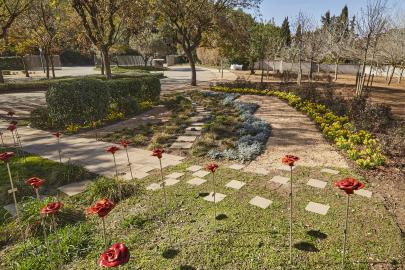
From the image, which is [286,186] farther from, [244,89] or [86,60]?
[86,60]

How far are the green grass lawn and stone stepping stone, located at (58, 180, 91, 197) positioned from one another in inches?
12.4

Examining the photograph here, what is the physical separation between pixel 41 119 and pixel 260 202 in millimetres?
9225

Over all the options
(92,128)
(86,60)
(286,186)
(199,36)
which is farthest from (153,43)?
(286,186)

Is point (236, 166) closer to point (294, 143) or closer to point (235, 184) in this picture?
point (235, 184)

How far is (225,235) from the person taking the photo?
12.5 feet

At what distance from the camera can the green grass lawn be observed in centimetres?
338

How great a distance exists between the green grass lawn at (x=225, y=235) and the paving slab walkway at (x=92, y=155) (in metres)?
1.37

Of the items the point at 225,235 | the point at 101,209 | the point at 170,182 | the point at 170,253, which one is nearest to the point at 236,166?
the point at 170,182

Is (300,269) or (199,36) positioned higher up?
(199,36)

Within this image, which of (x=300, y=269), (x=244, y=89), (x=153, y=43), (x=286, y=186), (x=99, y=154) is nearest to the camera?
(x=300, y=269)

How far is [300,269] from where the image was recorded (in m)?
3.22

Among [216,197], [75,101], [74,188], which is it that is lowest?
[74,188]

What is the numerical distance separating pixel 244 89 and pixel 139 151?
10815 millimetres

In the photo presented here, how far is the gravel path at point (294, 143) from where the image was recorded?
22.0 ft
